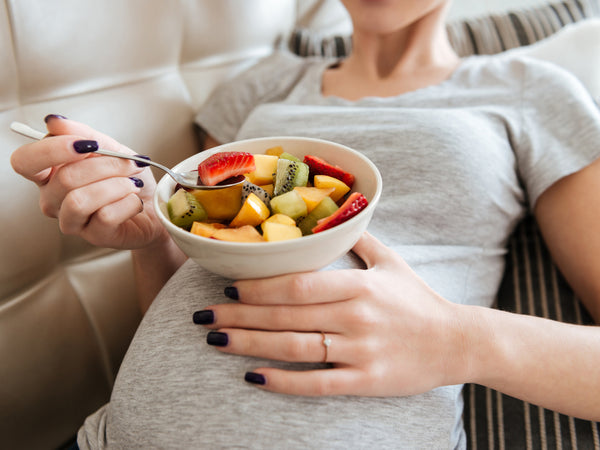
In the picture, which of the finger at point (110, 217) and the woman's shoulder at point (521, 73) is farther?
the woman's shoulder at point (521, 73)

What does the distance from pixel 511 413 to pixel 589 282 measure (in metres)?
0.28

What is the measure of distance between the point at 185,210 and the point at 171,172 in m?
0.09

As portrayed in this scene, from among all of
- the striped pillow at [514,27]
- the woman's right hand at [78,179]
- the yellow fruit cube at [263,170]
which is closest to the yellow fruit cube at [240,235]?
the yellow fruit cube at [263,170]

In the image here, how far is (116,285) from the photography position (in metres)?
0.98

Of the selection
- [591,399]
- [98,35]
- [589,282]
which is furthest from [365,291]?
[98,35]

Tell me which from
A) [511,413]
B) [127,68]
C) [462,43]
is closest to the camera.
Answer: [511,413]

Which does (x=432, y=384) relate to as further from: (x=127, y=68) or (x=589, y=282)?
(x=127, y=68)

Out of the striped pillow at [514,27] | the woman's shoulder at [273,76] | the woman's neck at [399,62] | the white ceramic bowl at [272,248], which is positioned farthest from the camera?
the striped pillow at [514,27]

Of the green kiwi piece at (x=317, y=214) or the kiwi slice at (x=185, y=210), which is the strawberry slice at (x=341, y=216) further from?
the kiwi slice at (x=185, y=210)

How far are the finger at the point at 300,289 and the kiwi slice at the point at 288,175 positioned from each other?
0.41 feet

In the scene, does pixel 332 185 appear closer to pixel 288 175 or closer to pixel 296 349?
pixel 288 175

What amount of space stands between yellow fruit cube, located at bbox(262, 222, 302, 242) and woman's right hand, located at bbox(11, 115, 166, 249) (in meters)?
0.25

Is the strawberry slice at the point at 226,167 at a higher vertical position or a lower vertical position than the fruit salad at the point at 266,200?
higher

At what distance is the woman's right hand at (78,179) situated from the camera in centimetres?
54
